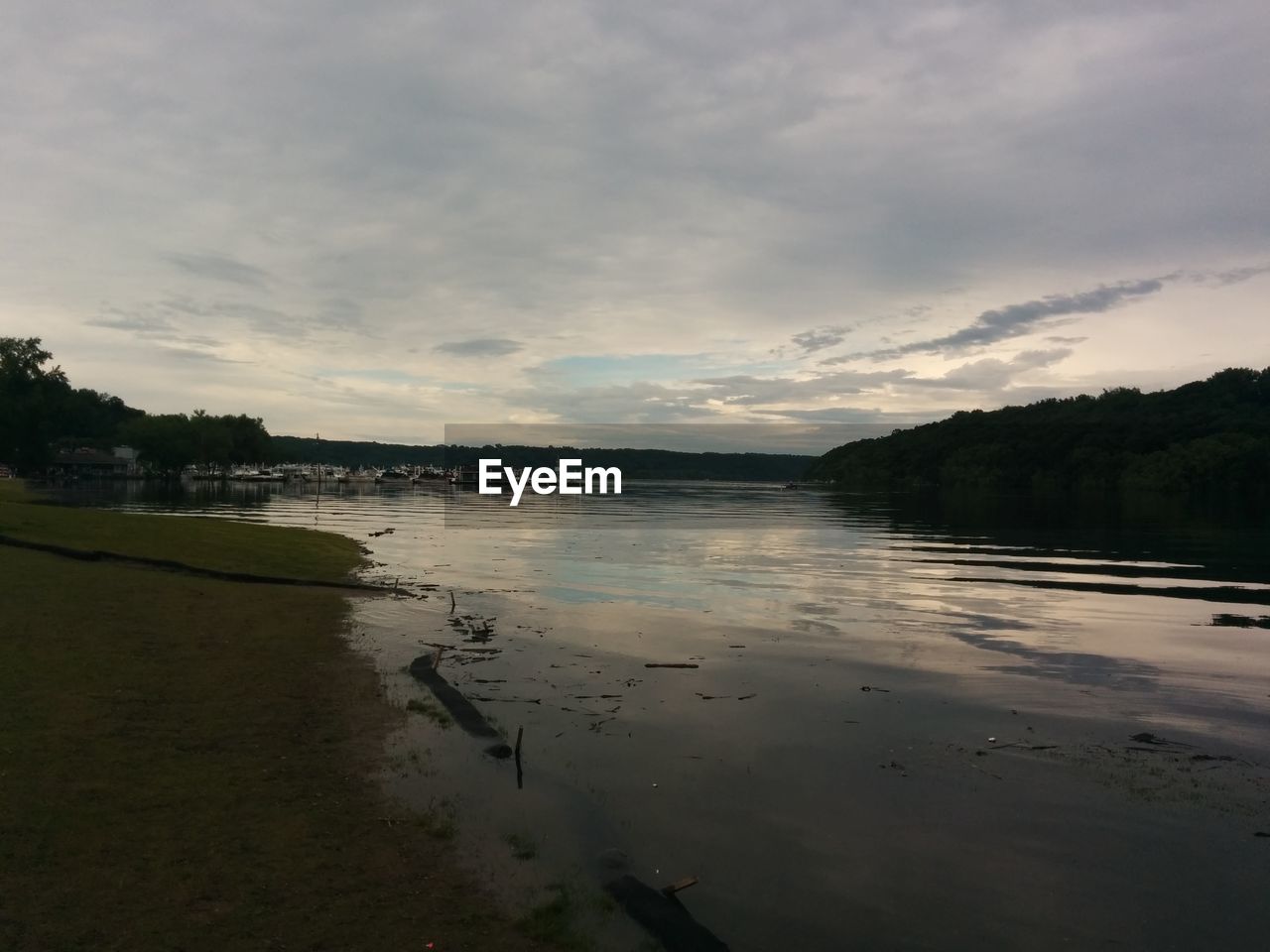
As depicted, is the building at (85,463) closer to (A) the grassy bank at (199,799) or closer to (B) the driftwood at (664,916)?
(A) the grassy bank at (199,799)

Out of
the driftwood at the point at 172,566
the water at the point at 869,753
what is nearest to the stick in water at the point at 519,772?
the water at the point at 869,753

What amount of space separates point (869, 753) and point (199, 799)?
1043 cm

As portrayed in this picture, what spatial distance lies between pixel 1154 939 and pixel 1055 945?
1.13m

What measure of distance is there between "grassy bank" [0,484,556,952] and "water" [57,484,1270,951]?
1.06 metres

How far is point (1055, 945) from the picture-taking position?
855 centimetres

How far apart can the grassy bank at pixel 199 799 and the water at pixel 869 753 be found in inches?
41.9

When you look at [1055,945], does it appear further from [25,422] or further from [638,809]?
[25,422]

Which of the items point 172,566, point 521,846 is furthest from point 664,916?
point 172,566

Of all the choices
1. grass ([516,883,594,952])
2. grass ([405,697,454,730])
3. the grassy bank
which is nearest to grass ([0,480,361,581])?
the grassy bank

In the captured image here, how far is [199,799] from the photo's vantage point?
10.4 m

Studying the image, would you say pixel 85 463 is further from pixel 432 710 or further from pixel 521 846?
pixel 521 846

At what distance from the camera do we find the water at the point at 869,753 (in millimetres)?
9367

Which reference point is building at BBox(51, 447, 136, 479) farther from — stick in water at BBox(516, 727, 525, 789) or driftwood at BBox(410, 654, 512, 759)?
stick in water at BBox(516, 727, 525, 789)

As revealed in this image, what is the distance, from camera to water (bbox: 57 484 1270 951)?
9.37 meters
